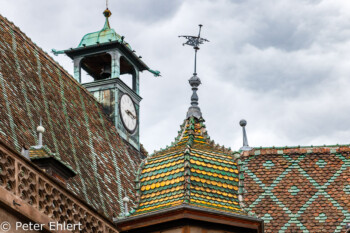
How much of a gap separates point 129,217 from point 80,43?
92.2ft

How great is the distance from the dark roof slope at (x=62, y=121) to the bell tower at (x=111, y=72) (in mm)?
2022

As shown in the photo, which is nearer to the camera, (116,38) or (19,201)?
(19,201)

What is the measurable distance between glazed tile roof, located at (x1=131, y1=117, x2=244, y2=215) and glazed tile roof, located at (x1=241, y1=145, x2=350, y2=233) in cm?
567

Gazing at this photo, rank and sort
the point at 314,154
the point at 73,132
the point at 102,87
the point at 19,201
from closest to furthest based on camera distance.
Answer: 1. the point at 19,201
2. the point at 314,154
3. the point at 73,132
4. the point at 102,87

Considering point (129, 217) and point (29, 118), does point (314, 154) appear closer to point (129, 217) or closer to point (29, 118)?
point (29, 118)

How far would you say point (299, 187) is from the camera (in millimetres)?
34688

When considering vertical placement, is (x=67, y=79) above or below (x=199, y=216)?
above

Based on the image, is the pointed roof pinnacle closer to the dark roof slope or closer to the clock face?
the clock face

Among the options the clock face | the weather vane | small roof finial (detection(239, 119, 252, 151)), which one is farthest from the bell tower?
the weather vane

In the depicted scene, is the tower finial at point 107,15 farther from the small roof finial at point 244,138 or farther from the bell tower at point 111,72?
the small roof finial at point 244,138

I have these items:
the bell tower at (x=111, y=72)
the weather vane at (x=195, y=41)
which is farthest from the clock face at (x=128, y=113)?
the weather vane at (x=195, y=41)

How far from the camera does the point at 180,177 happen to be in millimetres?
26875

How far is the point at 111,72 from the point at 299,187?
2014cm

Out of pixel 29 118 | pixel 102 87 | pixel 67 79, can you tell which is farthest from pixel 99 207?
pixel 102 87
